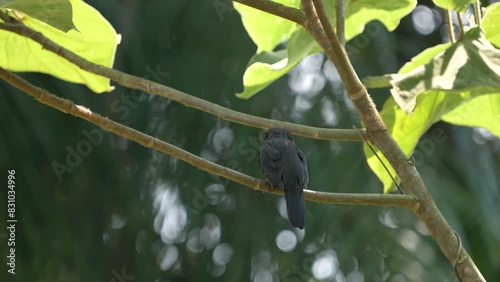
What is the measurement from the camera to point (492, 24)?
1298mm

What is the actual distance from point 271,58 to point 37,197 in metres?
1.45

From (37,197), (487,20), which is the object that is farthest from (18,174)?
(487,20)

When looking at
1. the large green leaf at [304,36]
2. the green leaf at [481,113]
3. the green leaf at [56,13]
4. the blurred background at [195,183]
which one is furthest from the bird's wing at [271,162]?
the blurred background at [195,183]

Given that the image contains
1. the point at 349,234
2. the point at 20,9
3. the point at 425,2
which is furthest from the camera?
the point at 425,2

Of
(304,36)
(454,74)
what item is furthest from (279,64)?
(454,74)

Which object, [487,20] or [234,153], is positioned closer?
[487,20]

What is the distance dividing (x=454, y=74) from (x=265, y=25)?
0.55m

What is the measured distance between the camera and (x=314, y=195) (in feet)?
3.85

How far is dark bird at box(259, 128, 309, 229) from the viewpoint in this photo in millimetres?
1558

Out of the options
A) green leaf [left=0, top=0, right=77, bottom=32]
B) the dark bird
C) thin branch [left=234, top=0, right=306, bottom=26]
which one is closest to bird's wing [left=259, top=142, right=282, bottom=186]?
the dark bird

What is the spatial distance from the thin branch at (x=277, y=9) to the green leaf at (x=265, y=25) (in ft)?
1.10

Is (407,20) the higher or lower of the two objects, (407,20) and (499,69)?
the lower

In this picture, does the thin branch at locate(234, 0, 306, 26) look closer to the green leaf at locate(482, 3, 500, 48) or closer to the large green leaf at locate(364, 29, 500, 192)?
the large green leaf at locate(364, 29, 500, 192)

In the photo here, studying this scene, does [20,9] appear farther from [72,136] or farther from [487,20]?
[72,136]
